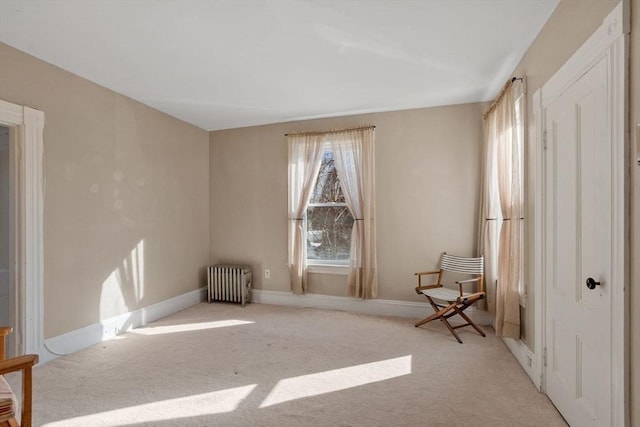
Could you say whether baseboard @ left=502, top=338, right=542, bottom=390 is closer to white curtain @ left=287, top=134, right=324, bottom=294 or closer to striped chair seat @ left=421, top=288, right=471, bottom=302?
striped chair seat @ left=421, top=288, right=471, bottom=302

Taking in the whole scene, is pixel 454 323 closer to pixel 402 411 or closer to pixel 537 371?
pixel 537 371

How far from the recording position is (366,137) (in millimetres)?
4145

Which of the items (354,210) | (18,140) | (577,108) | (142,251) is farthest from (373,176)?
(18,140)

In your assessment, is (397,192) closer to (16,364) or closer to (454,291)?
(454,291)

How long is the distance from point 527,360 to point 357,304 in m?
2.06

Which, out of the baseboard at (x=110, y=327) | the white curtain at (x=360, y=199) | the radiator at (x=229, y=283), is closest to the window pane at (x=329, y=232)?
the white curtain at (x=360, y=199)

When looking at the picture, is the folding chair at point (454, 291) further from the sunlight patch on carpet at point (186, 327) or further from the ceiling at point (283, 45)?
the sunlight patch on carpet at point (186, 327)

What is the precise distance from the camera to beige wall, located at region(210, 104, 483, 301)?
12.7 feet

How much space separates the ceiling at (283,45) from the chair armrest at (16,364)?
6.88 ft

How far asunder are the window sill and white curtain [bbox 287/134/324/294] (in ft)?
0.36

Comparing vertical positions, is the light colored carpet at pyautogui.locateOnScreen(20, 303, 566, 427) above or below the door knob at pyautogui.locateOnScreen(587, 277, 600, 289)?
below

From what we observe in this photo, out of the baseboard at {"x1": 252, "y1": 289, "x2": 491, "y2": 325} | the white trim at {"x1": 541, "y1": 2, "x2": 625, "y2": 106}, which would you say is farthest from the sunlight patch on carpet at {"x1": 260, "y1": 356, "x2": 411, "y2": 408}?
the white trim at {"x1": 541, "y1": 2, "x2": 625, "y2": 106}

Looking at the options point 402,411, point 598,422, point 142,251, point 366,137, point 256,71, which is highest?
point 256,71

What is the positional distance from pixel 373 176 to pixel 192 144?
2.67m
